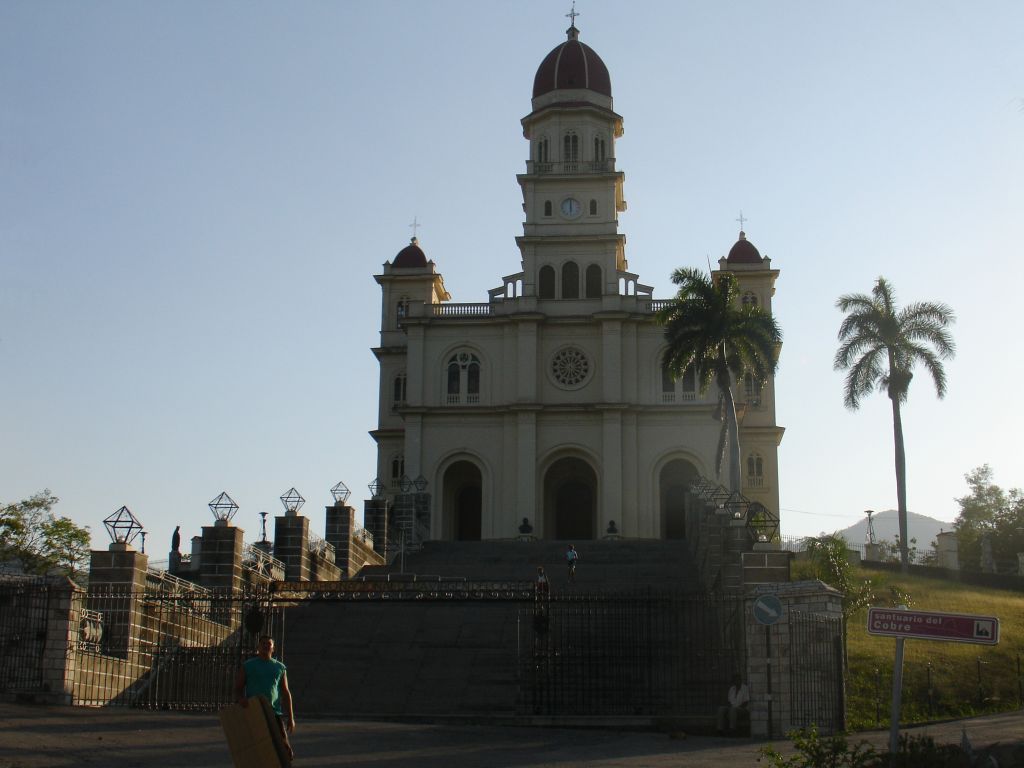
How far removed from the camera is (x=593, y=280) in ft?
172

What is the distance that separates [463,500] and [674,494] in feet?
28.0

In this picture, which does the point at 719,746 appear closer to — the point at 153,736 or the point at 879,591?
the point at 153,736

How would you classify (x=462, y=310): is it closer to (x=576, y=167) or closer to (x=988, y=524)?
(x=576, y=167)

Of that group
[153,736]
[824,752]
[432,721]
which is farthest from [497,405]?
[824,752]

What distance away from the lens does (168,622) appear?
2327 cm

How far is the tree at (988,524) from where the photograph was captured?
58219 mm

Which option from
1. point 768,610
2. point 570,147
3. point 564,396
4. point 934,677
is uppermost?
point 570,147

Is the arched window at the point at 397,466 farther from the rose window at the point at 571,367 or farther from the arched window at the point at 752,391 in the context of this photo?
the arched window at the point at 752,391

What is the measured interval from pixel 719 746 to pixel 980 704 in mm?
8743

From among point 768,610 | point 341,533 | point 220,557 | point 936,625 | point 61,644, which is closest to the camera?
point 936,625

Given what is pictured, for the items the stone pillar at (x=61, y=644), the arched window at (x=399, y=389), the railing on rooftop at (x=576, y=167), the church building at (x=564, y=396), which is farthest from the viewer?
the arched window at (x=399, y=389)

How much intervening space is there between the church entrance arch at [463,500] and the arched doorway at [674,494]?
708 cm

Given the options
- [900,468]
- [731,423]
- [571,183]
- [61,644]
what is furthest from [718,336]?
[61,644]

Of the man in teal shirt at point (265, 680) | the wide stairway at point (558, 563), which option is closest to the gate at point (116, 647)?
the man in teal shirt at point (265, 680)
